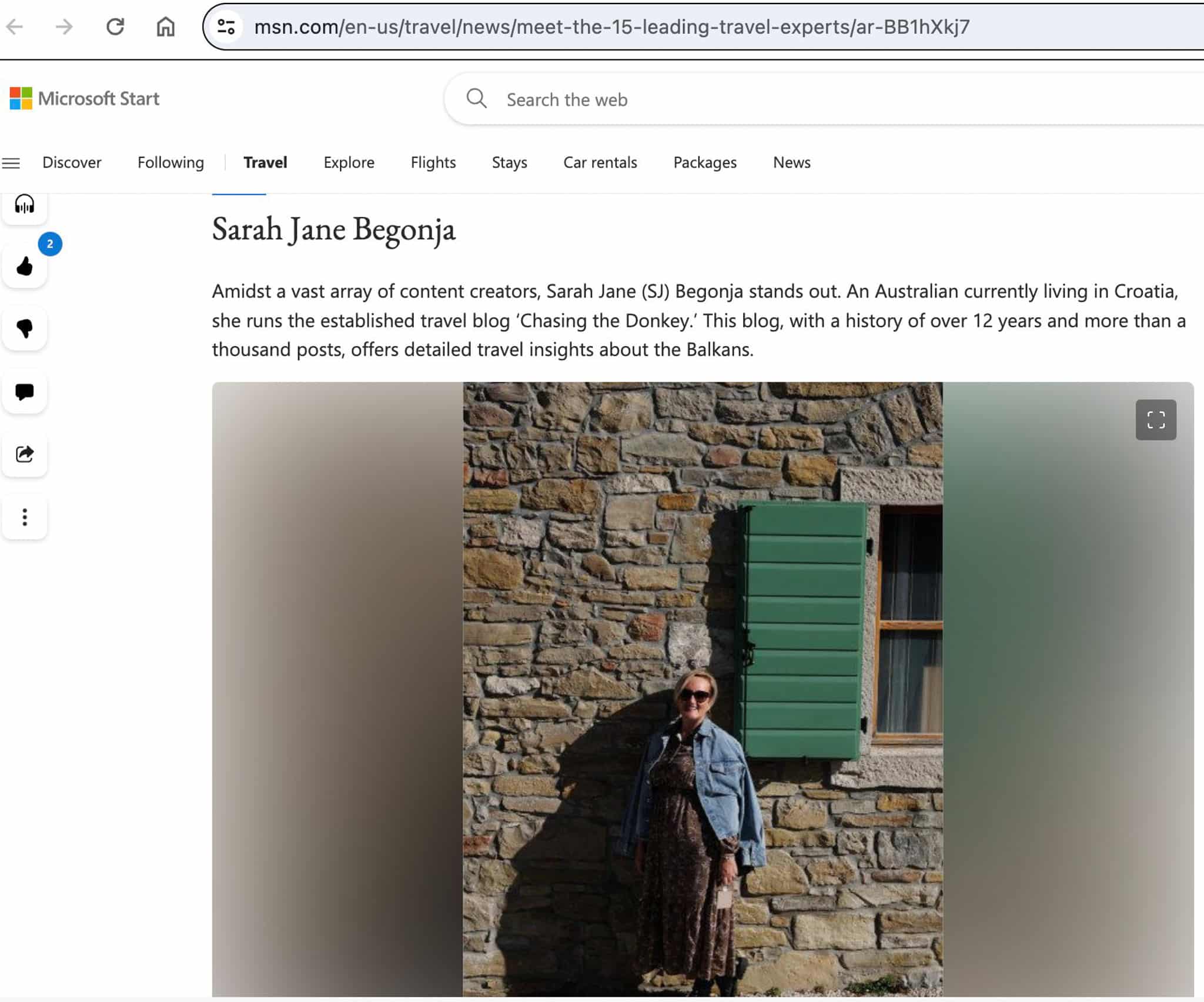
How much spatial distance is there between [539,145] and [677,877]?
3083mm

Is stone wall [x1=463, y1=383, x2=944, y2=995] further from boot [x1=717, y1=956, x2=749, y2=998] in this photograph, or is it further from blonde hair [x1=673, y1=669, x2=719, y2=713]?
blonde hair [x1=673, y1=669, x2=719, y2=713]

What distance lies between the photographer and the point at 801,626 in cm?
462

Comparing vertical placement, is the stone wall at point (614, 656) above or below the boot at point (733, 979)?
above

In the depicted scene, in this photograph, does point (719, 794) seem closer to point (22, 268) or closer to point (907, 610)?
point (907, 610)

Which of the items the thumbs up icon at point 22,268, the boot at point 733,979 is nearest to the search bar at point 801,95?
the thumbs up icon at point 22,268

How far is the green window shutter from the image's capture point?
15.1 ft

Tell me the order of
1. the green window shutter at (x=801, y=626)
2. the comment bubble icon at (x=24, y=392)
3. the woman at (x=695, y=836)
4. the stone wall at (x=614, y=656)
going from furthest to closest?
the stone wall at (x=614, y=656) → the green window shutter at (x=801, y=626) → the woman at (x=695, y=836) → the comment bubble icon at (x=24, y=392)

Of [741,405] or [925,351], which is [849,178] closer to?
[925,351]

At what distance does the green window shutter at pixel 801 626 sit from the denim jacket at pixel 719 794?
0.66 feet

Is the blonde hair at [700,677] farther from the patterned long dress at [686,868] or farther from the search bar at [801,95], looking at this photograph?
the search bar at [801,95]

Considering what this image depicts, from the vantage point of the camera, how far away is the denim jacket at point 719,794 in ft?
14.4

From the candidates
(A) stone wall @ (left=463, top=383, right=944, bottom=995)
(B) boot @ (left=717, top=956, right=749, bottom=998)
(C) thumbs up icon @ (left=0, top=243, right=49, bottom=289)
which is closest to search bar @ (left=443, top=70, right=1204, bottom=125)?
(C) thumbs up icon @ (left=0, top=243, right=49, bottom=289)

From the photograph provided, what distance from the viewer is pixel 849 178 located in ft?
8.45

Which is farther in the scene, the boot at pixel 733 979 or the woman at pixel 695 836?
the boot at pixel 733 979
